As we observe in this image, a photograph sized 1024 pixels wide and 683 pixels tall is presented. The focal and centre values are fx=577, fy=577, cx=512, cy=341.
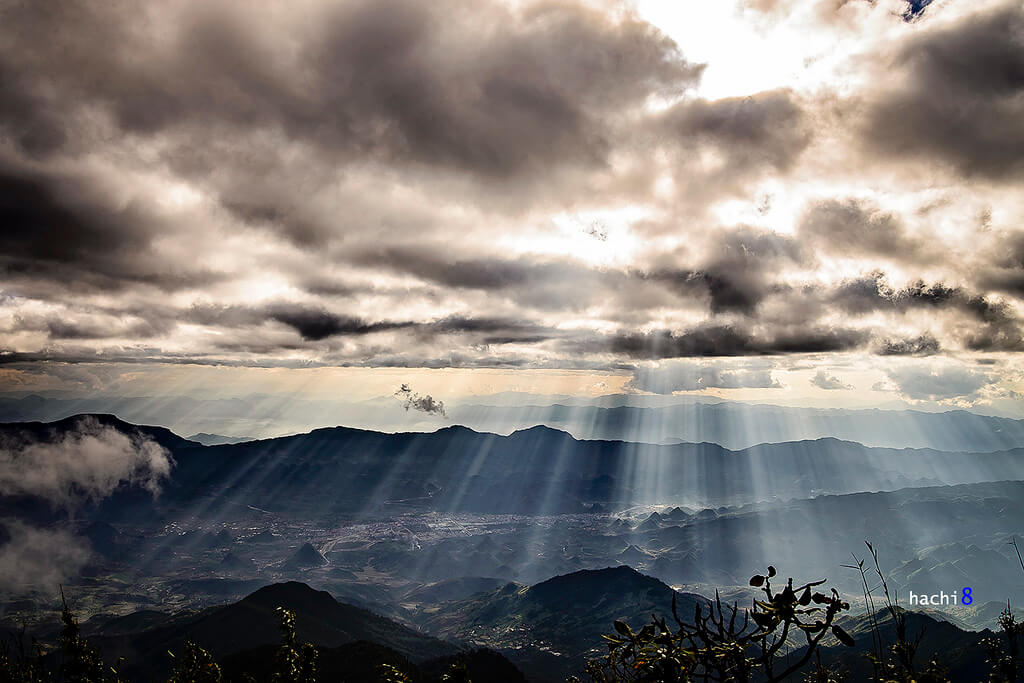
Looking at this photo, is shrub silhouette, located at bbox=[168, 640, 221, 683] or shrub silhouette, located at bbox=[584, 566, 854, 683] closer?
shrub silhouette, located at bbox=[584, 566, 854, 683]

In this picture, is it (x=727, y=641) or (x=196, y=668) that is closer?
(x=727, y=641)

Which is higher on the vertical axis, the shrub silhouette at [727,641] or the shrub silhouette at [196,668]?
the shrub silhouette at [727,641]

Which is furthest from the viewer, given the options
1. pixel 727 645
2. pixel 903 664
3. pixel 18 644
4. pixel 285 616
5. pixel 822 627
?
pixel 285 616

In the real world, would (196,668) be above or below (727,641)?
below

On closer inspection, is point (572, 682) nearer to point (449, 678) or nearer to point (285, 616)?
point (449, 678)

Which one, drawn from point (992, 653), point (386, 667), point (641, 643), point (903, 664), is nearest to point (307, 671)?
→ point (386, 667)

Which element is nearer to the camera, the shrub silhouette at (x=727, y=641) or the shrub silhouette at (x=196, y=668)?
the shrub silhouette at (x=727, y=641)

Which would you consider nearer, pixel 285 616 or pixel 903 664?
pixel 903 664

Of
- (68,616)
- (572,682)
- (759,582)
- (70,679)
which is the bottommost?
(572,682)

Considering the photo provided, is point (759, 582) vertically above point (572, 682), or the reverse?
point (759, 582)

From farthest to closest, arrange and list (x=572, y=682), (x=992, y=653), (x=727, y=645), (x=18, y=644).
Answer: (x=572, y=682) → (x=992, y=653) → (x=18, y=644) → (x=727, y=645)

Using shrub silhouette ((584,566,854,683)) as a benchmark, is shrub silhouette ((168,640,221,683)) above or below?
below
